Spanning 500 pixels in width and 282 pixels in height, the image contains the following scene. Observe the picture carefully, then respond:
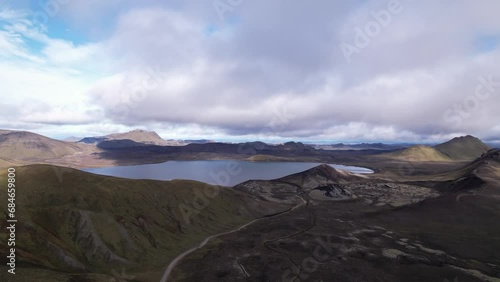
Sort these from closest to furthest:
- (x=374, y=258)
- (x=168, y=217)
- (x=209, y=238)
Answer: (x=374, y=258) → (x=209, y=238) → (x=168, y=217)

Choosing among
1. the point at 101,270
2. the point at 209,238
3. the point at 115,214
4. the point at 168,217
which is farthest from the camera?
the point at 168,217

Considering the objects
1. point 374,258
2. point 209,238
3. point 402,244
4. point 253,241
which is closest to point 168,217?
point 209,238

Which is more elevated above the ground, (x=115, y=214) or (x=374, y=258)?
(x=115, y=214)

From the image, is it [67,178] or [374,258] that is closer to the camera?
[374,258]

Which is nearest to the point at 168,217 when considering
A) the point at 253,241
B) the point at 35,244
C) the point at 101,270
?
the point at 253,241

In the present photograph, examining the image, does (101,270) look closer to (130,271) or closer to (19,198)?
(130,271)

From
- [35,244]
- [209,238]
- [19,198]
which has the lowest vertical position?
[209,238]
